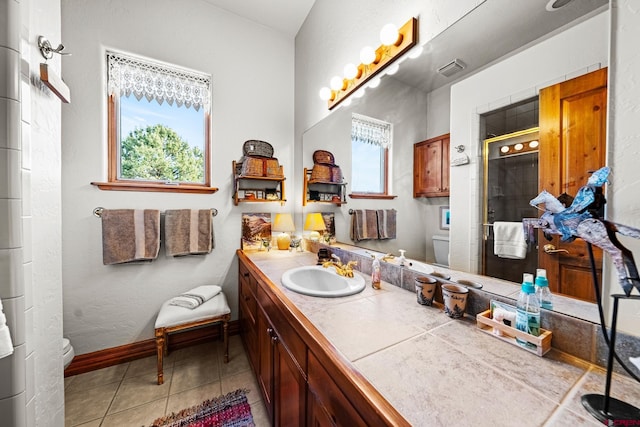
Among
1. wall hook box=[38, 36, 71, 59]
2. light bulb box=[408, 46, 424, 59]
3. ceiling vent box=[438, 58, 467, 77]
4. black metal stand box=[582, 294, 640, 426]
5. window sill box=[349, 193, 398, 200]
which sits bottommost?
black metal stand box=[582, 294, 640, 426]

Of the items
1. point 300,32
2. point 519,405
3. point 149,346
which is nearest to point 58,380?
→ point 149,346

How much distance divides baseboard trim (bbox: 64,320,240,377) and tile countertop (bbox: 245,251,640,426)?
1.68m

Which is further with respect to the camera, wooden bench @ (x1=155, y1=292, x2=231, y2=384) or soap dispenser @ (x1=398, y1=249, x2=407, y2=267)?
wooden bench @ (x1=155, y1=292, x2=231, y2=384)

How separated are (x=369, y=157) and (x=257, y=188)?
48.5 inches

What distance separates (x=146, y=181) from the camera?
191cm

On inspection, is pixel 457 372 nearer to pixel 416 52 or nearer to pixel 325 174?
pixel 416 52

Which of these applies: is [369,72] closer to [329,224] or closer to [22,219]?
[329,224]

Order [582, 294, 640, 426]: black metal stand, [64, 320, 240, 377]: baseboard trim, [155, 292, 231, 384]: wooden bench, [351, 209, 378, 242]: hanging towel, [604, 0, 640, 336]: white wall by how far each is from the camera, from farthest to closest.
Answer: [64, 320, 240, 377]: baseboard trim → [155, 292, 231, 384]: wooden bench → [351, 209, 378, 242]: hanging towel → [604, 0, 640, 336]: white wall → [582, 294, 640, 426]: black metal stand

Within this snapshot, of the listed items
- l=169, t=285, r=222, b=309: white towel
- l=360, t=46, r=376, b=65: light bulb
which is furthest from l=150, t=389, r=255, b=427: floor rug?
l=360, t=46, r=376, b=65: light bulb

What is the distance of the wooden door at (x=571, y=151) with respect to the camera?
61 centimetres

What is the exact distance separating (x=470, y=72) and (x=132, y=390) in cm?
257

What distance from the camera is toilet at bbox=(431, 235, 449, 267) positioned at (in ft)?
3.29

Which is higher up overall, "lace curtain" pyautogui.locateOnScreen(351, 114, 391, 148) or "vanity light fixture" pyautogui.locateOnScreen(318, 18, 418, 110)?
"vanity light fixture" pyautogui.locateOnScreen(318, 18, 418, 110)

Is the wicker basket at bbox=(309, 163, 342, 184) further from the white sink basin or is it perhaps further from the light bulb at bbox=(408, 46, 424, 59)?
the light bulb at bbox=(408, 46, 424, 59)
